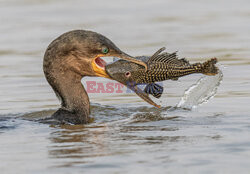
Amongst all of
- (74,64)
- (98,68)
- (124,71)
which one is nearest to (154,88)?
(124,71)

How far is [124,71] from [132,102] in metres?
1.94

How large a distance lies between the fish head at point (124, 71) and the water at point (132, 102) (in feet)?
1.70

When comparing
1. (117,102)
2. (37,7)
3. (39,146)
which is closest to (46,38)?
(37,7)

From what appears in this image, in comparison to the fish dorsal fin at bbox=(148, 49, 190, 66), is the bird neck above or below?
below

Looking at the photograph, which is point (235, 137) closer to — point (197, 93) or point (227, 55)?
point (197, 93)

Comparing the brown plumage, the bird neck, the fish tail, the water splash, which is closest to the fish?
the fish tail

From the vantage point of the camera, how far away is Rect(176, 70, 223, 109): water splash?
34.0 ft

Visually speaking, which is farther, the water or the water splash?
the water splash

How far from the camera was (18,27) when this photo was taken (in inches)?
696

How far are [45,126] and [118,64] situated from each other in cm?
122

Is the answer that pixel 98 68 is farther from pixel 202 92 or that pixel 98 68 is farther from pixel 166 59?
pixel 202 92

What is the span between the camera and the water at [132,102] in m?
7.06

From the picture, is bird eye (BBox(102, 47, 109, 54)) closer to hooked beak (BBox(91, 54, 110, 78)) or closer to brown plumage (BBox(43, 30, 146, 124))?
brown plumage (BBox(43, 30, 146, 124))

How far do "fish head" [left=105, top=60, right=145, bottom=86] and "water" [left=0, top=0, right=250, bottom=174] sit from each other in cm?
52
